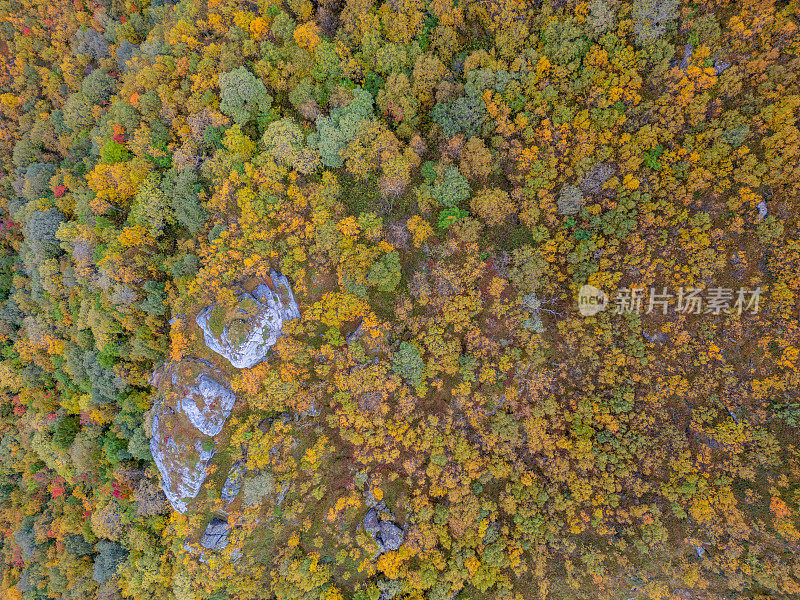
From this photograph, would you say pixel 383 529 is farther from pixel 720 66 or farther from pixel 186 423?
pixel 720 66

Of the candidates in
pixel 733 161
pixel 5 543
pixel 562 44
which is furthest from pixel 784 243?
pixel 5 543

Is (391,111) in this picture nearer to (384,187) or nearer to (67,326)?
(384,187)

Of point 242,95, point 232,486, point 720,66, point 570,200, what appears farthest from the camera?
point 570,200

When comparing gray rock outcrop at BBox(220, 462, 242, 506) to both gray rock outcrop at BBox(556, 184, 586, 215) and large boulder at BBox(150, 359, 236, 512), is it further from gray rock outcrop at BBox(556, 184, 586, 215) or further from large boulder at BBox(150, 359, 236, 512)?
gray rock outcrop at BBox(556, 184, 586, 215)

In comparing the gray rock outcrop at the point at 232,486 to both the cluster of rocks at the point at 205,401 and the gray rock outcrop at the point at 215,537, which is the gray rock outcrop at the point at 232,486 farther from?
the gray rock outcrop at the point at 215,537

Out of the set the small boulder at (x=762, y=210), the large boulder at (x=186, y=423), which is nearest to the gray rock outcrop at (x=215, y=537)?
the large boulder at (x=186, y=423)

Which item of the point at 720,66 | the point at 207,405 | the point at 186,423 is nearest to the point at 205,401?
the point at 207,405
